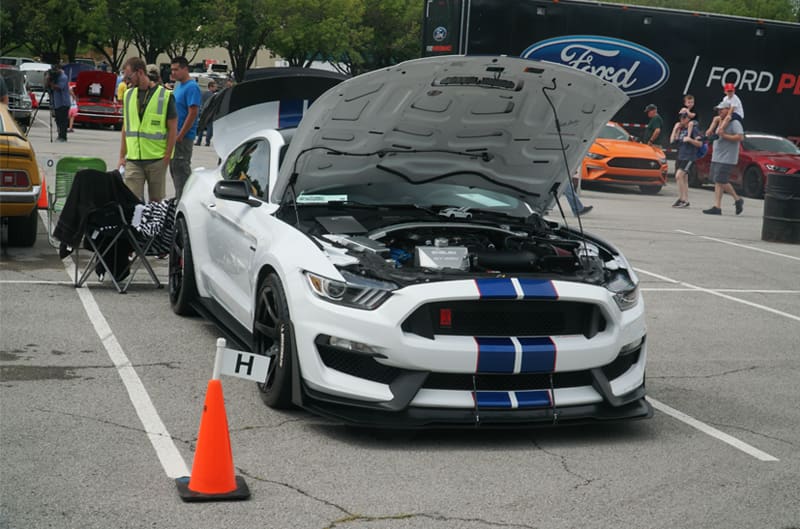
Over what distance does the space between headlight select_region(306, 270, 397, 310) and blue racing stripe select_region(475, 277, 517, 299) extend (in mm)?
438

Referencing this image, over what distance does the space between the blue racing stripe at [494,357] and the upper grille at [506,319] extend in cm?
12

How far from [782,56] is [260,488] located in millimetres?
26058

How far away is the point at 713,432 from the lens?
6137 mm

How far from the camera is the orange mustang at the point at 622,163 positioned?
2256 cm

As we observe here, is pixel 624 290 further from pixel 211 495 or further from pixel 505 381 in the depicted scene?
pixel 211 495

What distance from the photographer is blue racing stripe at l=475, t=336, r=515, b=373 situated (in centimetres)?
548

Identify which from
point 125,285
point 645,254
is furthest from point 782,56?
point 125,285

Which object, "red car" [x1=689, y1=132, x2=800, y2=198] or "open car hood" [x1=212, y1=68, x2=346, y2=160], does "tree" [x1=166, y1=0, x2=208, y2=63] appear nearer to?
"red car" [x1=689, y1=132, x2=800, y2=198]

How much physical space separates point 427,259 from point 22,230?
6.71 metres

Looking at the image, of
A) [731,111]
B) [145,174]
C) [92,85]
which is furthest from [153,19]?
[145,174]

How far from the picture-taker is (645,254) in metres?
13.7

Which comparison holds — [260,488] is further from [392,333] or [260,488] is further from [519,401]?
[519,401]

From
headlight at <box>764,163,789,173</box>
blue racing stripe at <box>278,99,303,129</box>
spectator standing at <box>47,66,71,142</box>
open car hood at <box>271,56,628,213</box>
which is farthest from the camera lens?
spectator standing at <box>47,66,71,142</box>

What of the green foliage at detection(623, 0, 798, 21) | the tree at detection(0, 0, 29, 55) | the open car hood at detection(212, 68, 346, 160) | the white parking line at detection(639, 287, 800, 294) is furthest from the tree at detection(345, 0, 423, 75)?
the open car hood at detection(212, 68, 346, 160)
